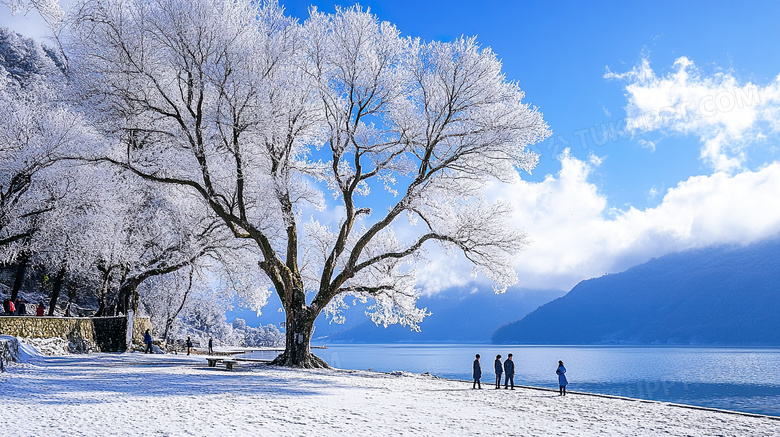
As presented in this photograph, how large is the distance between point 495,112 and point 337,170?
6963 mm

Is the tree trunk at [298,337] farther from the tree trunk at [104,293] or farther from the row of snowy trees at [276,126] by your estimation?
the tree trunk at [104,293]

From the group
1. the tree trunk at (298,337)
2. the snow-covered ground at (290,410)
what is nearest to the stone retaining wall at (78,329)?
the snow-covered ground at (290,410)

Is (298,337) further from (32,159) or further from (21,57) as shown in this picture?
(21,57)

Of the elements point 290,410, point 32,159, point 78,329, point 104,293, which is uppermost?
point 32,159

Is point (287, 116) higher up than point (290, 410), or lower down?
higher up

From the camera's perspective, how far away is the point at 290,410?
419 inches

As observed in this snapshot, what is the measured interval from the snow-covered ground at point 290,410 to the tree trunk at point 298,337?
4.07 metres

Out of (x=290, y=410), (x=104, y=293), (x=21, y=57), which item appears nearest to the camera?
(x=290, y=410)

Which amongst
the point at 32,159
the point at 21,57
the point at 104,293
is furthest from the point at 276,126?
the point at 21,57

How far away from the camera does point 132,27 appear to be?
18.2 meters

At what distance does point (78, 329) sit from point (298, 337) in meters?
13.9

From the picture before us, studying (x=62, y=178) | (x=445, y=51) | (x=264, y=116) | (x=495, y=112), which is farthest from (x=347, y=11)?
(x=62, y=178)

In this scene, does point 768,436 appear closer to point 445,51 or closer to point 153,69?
point 445,51

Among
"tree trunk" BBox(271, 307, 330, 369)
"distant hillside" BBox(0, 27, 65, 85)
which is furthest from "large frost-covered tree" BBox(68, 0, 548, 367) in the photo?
"distant hillside" BBox(0, 27, 65, 85)
